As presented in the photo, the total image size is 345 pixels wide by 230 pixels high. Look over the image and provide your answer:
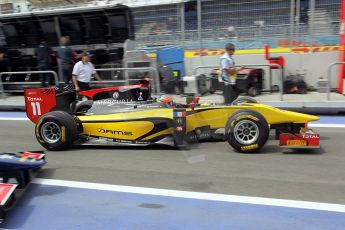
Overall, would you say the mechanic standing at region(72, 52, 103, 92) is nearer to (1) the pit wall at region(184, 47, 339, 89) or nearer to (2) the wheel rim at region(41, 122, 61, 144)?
(2) the wheel rim at region(41, 122, 61, 144)

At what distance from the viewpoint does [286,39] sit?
41.2 feet

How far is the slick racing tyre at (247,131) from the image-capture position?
19.7 ft

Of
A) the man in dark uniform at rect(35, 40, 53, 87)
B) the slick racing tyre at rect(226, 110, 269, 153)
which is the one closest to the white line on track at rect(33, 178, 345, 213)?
the slick racing tyre at rect(226, 110, 269, 153)

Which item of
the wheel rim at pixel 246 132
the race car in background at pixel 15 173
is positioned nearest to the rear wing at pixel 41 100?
the race car in background at pixel 15 173

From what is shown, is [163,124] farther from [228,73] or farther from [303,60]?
[303,60]

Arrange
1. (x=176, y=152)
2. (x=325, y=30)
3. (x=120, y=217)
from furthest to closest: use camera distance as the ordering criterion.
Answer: (x=325, y=30)
(x=176, y=152)
(x=120, y=217)

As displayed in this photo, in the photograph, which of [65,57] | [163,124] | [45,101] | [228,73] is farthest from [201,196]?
[65,57]

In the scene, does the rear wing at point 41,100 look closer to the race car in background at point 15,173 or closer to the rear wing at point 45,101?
the rear wing at point 45,101

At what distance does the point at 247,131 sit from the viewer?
6.16 meters

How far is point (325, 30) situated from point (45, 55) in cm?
838

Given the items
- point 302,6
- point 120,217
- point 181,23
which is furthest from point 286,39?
point 120,217

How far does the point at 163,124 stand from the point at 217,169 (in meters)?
1.26

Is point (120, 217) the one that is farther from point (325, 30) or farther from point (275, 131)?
point (325, 30)

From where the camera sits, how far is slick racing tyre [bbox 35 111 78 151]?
668 centimetres
